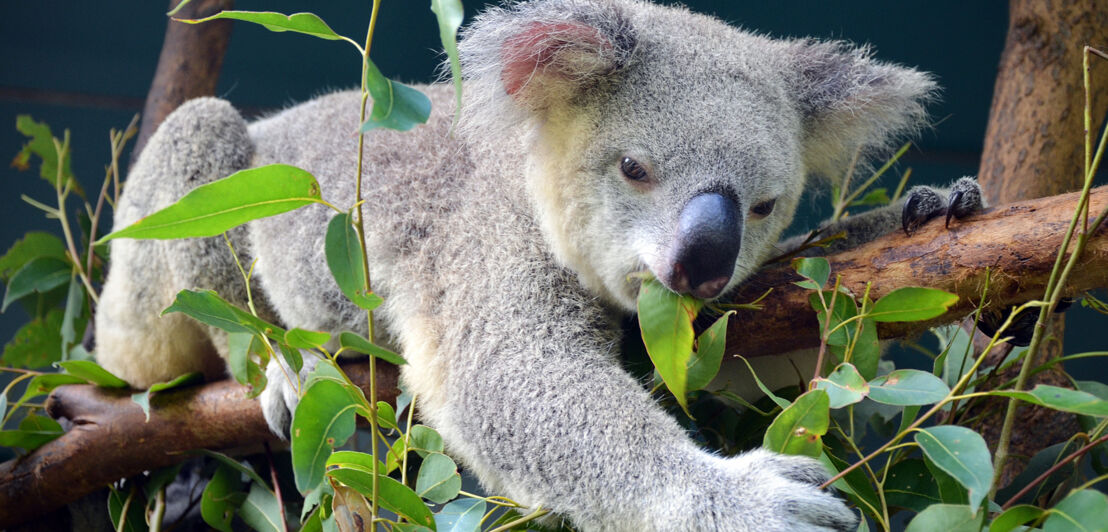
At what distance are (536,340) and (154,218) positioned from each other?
77 cm

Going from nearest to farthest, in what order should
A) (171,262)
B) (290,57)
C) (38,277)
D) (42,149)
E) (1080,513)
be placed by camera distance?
(1080,513) < (171,262) < (38,277) < (42,149) < (290,57)

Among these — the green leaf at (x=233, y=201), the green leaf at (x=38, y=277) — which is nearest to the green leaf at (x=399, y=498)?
the green leaf at (x=233, y=201)

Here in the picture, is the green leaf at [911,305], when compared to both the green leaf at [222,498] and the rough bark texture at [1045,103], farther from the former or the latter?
the green leaf at [222,498]

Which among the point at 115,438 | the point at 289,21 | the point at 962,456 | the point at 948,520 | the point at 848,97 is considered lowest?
the point at 115,438

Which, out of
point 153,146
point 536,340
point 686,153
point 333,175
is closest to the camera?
point 686,153

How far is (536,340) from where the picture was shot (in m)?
1.61

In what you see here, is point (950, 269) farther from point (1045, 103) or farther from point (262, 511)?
point (262, 511)

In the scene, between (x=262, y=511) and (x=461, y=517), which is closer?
(x=461, y=517)

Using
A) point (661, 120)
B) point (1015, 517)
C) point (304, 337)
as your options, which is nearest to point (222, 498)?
point (304, 337)

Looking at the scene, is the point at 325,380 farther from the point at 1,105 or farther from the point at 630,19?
the point at 1,105

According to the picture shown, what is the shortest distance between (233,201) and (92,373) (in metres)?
1.67

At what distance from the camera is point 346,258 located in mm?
1158

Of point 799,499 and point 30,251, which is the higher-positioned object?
point 799,499

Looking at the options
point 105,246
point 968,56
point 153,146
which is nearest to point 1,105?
point 105,246
